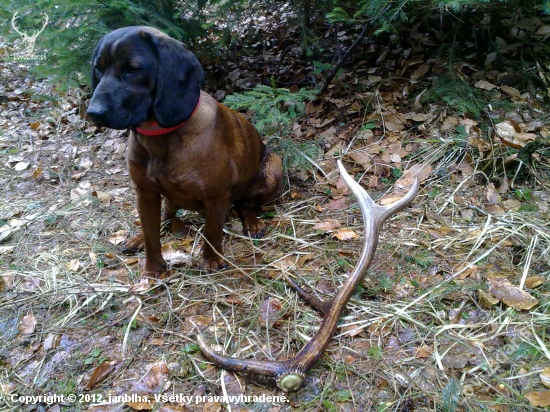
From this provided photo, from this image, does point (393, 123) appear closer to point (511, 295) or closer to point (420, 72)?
point (420, 72)

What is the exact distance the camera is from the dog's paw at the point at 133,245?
352 cm

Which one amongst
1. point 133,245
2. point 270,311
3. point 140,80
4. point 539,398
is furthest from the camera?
point 133,245

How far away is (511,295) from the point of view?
270 centimetres

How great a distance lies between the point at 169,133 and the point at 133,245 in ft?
4.03

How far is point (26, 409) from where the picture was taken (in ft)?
7.59

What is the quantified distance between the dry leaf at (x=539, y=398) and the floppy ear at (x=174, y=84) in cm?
232

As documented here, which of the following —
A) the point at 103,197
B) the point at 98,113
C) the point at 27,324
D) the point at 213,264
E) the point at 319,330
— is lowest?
the point at 103,197

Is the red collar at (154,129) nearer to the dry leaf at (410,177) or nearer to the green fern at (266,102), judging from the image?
the green fern at (266,102)

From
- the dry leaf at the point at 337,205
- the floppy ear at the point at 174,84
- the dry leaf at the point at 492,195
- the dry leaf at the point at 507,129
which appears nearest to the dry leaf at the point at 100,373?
the floppy ear at the point at 174,84

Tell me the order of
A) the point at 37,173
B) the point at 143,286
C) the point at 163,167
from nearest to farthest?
the point at 163,167 < the point at 143,286 < the point at 37,173

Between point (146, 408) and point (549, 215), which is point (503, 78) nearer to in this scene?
point (549, 215)

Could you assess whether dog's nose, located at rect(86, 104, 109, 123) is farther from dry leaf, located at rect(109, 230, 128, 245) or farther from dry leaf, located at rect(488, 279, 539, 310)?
dry leaf, located at rect(488, 279, 539, 310)

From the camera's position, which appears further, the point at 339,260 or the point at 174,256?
the point at 174,256
